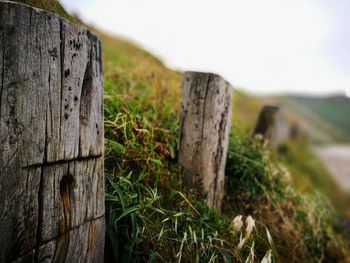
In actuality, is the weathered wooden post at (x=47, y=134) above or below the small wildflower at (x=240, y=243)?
above

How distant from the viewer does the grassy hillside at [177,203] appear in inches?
79.0

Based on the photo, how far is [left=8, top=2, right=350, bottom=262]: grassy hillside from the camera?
2.01m

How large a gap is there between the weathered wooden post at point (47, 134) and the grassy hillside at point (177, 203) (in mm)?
390

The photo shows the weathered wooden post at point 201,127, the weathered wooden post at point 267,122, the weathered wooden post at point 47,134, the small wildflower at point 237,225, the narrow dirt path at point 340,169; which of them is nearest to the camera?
A: the weathered wooden post at point 47,134

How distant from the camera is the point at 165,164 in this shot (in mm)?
2688

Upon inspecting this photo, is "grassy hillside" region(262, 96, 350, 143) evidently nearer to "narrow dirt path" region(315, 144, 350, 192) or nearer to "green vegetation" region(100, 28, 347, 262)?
"narrow dirt path" region(315, 144, 350, 192)

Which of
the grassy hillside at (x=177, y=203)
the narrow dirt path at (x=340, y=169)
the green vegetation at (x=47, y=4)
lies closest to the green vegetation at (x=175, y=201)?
the grassy hillside at (x=177, y=203)

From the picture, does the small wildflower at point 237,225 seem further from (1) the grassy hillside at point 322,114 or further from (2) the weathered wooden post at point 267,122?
(1) the grassy hillside at point 322,114

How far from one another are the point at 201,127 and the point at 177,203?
61cm

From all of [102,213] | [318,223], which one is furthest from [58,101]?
[318,223]

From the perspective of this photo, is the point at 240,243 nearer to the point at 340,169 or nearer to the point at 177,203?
the point at 177,203

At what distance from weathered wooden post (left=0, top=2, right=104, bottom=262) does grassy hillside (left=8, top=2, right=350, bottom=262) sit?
0.39 m

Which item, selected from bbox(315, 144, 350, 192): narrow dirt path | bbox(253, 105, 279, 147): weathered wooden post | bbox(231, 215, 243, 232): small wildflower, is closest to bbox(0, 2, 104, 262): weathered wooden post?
bbox(231, 215, 243, 232): small wildflower

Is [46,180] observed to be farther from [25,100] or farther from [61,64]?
[61,64]
